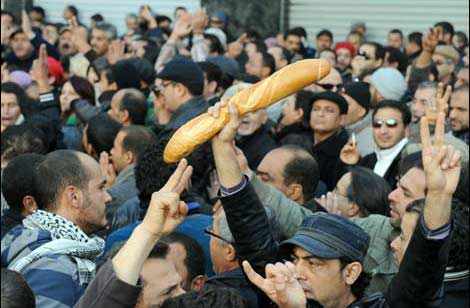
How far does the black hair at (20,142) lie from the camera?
269 inches

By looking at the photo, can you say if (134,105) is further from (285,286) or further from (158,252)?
(285,286)

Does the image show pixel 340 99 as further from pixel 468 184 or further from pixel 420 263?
pixel 420 263

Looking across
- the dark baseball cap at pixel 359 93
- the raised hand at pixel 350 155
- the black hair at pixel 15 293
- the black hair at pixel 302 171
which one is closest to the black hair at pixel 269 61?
the dark baseball cap at pixel 359 93

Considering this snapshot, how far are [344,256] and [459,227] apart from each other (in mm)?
709

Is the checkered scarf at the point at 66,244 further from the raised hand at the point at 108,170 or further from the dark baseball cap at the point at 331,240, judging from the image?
the raised hand at the point at 108,170

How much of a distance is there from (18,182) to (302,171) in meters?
1.54

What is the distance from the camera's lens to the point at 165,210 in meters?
3.44

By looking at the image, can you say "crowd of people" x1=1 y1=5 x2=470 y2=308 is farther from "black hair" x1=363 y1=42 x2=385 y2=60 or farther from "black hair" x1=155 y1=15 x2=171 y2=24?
"black hair" x1=155 y1=15 x2=171 y2=24

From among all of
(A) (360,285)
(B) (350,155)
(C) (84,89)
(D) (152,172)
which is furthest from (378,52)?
(A) (360,285)

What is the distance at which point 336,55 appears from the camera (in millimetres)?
12961

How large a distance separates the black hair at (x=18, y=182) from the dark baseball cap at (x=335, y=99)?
3.06 metres

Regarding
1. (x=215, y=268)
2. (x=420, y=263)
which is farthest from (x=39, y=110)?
(x=420, y=263)

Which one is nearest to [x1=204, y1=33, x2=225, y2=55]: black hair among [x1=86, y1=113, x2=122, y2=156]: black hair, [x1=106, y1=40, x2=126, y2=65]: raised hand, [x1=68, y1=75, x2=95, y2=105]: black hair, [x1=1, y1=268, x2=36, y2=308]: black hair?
[x1=106, y1=40, x2=126, y2=65]: raised hand

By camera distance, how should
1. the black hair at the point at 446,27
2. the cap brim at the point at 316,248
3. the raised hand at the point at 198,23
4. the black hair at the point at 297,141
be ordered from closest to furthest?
the cap brim at the point at 316,248 < the black hair at the point at 297,141 < the raised hand at the point at 198,23 < the black hair at the point at 446,27
